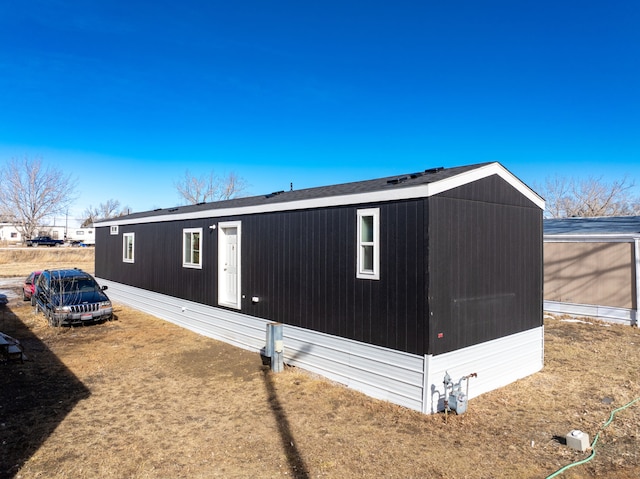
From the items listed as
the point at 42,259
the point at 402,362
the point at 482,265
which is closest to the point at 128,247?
the point at 402,362

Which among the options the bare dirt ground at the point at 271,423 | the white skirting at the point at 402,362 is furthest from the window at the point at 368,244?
the bare dirt ground at the point at 271,423

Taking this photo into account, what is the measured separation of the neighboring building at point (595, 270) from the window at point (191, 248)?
434 inches

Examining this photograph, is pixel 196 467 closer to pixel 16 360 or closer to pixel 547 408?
pixel 547 408

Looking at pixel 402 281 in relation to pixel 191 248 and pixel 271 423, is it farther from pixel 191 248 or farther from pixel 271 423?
pixel 191 248

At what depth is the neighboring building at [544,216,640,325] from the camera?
1177 cm

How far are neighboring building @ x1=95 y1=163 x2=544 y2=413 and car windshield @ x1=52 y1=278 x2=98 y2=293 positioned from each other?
207 inches

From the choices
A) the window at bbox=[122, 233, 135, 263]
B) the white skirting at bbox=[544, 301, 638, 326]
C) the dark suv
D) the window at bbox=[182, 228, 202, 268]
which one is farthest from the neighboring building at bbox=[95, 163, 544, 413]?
the window at bbox=[122, 233, 135, 263]

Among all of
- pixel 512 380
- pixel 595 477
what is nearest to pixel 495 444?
pixel 595 477

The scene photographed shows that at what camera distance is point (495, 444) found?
15.5ft

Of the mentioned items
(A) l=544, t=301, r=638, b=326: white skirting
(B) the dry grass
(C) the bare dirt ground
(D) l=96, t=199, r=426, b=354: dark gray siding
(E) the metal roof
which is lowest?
(C) the bare dirt ground

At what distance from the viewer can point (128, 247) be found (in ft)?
47.7

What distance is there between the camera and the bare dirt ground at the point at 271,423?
4.24 meters

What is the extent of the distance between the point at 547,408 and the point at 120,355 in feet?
25.3

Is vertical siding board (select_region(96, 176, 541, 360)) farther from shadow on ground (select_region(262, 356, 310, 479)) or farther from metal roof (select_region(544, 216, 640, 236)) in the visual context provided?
metal roof (select_region(544, 216, 640, 236))
